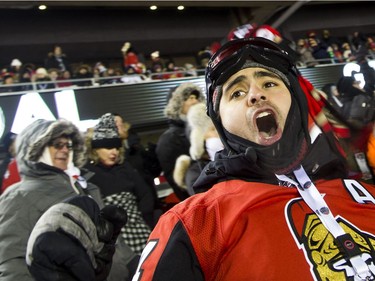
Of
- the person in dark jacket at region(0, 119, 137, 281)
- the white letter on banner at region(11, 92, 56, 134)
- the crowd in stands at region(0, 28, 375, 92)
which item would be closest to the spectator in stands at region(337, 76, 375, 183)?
the person in dark jacket at region(0, 119, 137, 281)

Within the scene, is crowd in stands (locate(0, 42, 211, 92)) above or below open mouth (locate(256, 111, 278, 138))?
above

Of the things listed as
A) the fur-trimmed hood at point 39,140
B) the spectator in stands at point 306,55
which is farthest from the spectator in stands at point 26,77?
the spectator in stands at point 306,55

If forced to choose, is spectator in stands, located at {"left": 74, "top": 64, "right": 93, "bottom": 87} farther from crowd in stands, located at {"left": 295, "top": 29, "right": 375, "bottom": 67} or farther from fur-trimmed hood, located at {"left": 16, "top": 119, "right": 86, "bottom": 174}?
fur-trimmed hood, located at {"left": 16, "top": 119, "right": 86, "bottom": 174}

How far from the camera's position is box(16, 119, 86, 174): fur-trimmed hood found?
2154 mm

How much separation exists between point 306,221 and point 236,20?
15.9 m

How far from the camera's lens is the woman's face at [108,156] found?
9.30 feet

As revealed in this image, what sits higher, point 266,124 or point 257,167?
point 266,124

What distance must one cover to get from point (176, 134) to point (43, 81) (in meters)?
5.95

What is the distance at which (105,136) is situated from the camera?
2904 mm

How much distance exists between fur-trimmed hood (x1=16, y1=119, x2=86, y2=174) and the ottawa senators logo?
145 cm

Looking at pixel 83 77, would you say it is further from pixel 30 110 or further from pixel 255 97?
pixel 255 97

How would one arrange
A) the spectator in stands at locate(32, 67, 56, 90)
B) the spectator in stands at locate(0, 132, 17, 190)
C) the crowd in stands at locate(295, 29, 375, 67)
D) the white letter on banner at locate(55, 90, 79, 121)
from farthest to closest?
the crowd in stands at locate(295, 29, 375, 67) → the spectator in stands at locate(32, 67, 56, 90) → the white letter on banner at locate(55, 90, 79, 121) → the spectator in stands at locate(0, 132, 17, 190)

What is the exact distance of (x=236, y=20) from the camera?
52.9 feet

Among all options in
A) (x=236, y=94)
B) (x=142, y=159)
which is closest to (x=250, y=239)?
(x=236, y=94)
